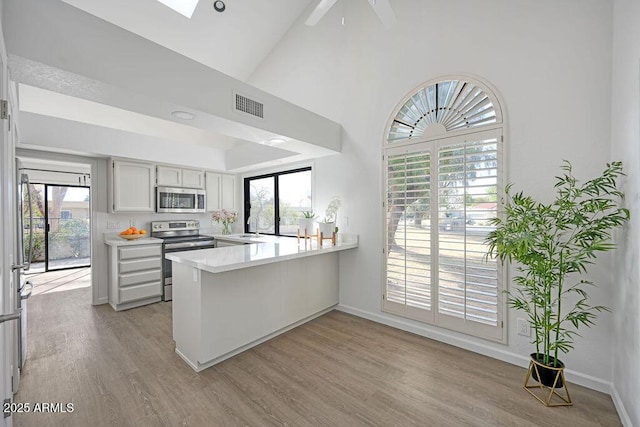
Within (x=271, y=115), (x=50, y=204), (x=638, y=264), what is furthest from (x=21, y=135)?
(x=638, y=264)

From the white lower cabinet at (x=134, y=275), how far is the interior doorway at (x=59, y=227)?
2775mm

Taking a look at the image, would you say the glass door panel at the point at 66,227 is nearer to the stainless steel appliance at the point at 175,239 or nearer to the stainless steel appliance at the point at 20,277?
the stainless steel appliance at the point at 175,239

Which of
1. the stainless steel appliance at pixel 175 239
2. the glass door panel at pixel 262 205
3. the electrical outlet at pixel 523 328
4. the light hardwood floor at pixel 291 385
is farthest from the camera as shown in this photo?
the glass door panel at pixel 262 205

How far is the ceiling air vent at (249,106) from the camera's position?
2.42 m

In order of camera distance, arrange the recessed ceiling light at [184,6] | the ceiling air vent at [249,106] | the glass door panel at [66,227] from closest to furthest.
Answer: the ceiling air vent at [249,106] → the recessed ceiling light at [184,6] → the glass door panel at [66,227]

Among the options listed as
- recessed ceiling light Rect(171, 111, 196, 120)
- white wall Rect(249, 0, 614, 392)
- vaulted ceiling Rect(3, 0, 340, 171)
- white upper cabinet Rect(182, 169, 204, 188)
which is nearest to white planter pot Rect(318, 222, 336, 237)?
white wall Rect(249, 0, 614, 392)

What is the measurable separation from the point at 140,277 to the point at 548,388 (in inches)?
178

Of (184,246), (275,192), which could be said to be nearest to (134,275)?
(184,246)

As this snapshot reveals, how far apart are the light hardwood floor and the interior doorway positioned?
4.05 metres

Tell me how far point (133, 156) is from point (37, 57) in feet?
8.69

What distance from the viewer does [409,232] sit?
9.76 feet

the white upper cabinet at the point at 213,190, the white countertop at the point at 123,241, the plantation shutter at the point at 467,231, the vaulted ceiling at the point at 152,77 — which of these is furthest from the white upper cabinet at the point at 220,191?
the plantation shutter at the point at 467,231

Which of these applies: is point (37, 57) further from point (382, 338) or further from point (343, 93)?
point (382, 338)

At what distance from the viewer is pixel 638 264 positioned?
60.3 inches
